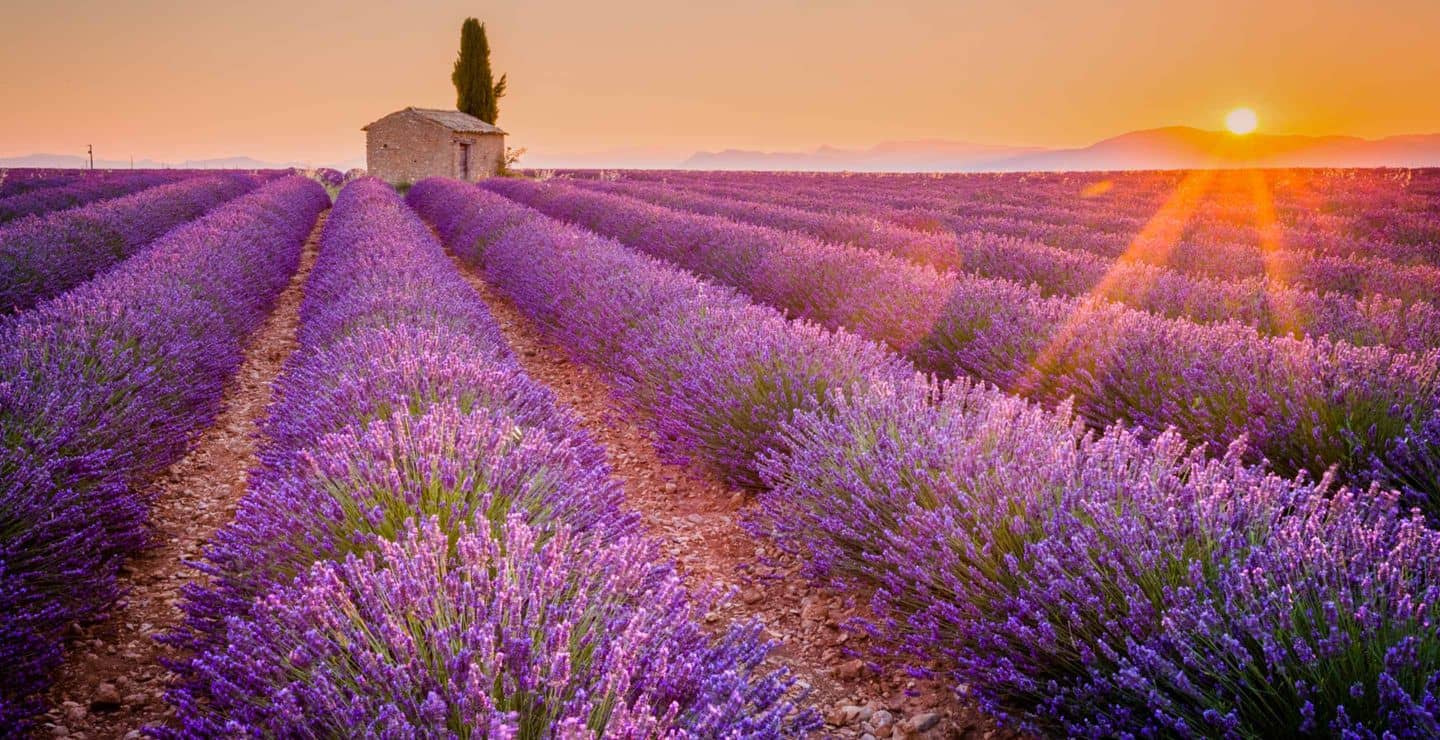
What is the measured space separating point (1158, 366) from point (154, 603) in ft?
13.3

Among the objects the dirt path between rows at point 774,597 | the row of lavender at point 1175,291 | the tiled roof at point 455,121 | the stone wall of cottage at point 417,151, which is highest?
the tiled roof at point 455,121

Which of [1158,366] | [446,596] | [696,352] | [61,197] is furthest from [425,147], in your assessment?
[446,596]

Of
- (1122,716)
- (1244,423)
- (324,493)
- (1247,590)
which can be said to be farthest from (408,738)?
(1244,423)

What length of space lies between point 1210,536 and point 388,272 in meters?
5.29

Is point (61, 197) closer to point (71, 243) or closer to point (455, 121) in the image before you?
point (71, 243)

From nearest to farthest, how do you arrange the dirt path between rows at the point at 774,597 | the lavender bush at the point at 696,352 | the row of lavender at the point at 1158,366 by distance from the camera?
the dirt path between rows at the point at 774,597
the row of lavender at the point at 1158,366
the lavender bush at the point at 696,352

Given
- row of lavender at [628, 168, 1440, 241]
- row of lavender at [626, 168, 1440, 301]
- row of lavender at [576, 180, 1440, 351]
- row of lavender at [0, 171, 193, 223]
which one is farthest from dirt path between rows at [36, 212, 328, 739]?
row of lavender at [0, 171, 193, 223]

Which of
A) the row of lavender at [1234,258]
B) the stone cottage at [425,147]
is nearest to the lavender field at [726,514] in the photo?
the row of lavender at [1234,258]

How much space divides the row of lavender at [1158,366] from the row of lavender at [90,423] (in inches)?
137

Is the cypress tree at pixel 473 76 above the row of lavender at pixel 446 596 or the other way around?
above

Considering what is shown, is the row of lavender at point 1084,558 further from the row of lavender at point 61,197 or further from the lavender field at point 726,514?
the row of lavender at point 61,197

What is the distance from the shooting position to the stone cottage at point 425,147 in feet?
90.6

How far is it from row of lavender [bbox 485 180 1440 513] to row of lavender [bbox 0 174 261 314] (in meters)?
6.39

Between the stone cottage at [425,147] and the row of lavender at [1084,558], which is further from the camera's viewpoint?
the stone cottage at [425,147]
